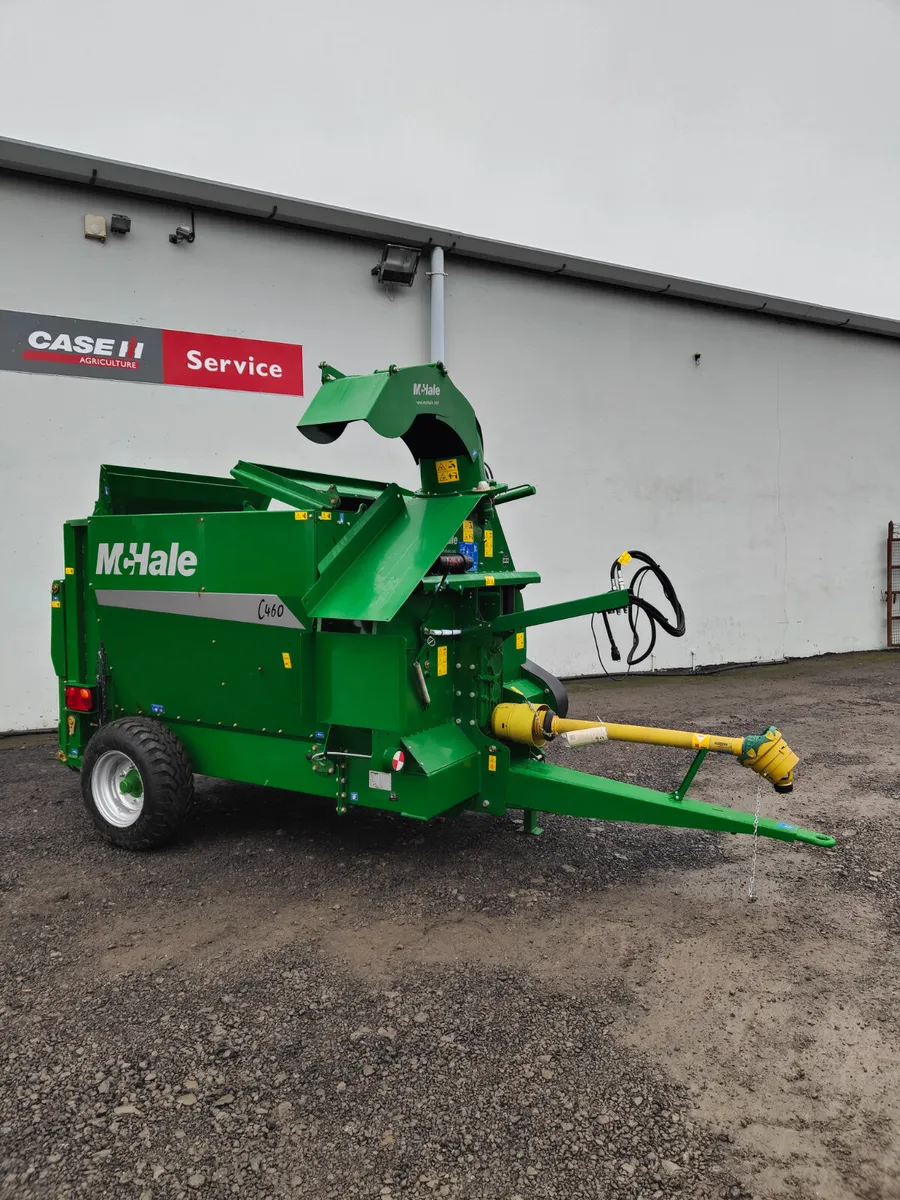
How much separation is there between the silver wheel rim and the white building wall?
2.87m

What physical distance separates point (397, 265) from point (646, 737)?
17.5 ft

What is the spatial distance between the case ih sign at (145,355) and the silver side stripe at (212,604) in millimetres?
3080

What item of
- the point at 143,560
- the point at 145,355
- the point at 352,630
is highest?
the point at 145,355

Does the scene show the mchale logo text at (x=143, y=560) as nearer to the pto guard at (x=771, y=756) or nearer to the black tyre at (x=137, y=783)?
the black tyre at (x=137, y=783)

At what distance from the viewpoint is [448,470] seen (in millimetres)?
3684

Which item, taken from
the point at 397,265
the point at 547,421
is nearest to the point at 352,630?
the point at 397,265

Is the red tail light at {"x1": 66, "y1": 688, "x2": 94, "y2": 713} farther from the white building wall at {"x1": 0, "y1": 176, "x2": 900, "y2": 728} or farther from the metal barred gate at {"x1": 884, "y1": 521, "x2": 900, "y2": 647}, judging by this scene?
the metal barred gate at {"x1": 884, "y1": 521, "x2": 900, "y2": 647}

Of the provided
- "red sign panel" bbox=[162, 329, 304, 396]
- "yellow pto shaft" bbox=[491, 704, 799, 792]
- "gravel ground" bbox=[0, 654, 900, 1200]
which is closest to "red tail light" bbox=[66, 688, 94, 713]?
"gravel ground" bbox=[0, 654, 900, 1200]

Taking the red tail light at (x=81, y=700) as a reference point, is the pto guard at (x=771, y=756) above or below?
below

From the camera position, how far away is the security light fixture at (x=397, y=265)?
279 inches

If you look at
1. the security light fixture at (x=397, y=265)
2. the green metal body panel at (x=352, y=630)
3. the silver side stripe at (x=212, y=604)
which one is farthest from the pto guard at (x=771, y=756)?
the security light fixture at (x=397, y=265)

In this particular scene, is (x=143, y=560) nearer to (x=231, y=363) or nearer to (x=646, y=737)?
(x=646, y=737)

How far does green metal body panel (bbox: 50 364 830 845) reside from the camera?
321 centimetres

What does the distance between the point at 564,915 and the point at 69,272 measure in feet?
19.1
